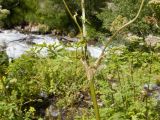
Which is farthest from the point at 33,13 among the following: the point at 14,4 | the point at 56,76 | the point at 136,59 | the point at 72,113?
the point at 136,59

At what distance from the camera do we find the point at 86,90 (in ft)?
27.5

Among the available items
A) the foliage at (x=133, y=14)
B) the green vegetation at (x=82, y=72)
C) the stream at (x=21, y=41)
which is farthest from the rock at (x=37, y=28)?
the foliage at (x=133, y=14)

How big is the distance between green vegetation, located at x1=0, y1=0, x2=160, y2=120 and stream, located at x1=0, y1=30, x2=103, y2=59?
1.03m

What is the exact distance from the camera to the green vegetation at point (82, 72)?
8.28ft

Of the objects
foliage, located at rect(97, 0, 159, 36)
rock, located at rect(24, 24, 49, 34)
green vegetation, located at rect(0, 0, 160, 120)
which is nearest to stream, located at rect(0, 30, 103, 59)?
rock, located at rect(24, 24, 49, 34)

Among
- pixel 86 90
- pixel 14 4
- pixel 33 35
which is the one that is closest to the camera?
pixel 86 90

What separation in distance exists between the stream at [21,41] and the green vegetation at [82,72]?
103cm

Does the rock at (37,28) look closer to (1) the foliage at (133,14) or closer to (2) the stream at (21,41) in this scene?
(2) the stream at (21,41)

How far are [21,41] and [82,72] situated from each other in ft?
22.5

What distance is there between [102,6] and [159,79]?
31.7 feet

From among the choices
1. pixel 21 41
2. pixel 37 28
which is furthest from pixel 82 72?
pixel 37 28

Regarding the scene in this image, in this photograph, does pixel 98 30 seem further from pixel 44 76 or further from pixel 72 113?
pixel 72 113

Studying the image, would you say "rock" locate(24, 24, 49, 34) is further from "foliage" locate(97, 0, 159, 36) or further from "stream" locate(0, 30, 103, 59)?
"foliage" locate(97, 0, 159, 36)

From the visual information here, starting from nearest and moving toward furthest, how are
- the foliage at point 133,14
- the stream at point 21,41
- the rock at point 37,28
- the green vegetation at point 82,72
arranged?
1. the green vegetation at point 82,72
2. the foliage at point 133,14
3. the stream at point 21,41
4. the rock at point 37,28
